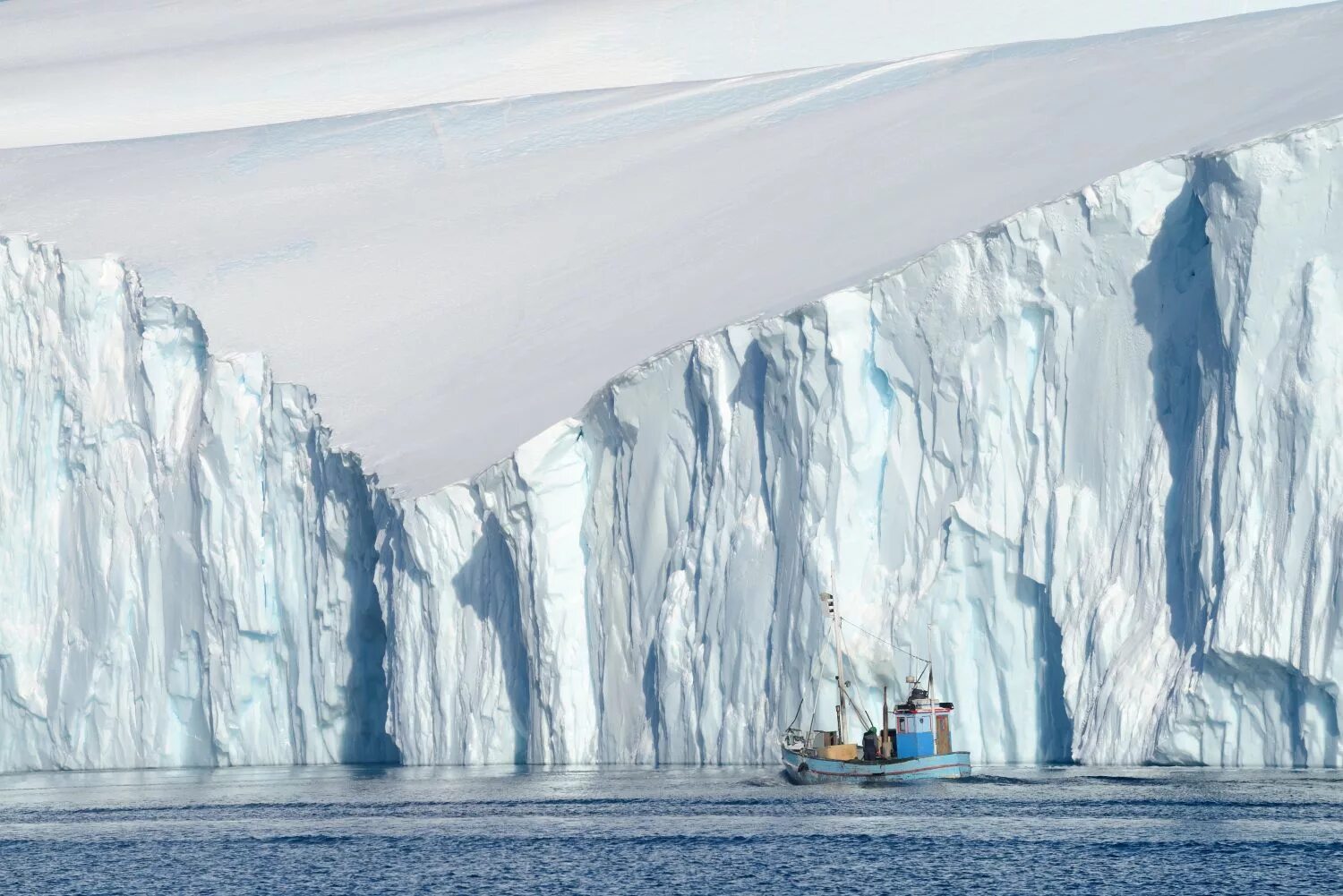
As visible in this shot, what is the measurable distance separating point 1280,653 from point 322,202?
3107 cm

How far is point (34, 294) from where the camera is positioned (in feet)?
138

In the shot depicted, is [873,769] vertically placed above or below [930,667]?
below

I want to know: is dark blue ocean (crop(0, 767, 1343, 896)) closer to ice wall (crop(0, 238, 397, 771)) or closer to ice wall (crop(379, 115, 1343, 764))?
ice wall (crop(379, 115, 1343, 764))

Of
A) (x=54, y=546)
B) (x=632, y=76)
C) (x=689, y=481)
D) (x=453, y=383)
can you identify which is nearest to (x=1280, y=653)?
(x=689, y=481)

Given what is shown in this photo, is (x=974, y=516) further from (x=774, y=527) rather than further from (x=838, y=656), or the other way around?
(x=774, y=527)

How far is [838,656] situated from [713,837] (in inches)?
213

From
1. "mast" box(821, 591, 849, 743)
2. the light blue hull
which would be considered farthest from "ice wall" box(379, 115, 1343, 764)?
the light blue hull

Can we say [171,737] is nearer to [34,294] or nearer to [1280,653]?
[34,294]

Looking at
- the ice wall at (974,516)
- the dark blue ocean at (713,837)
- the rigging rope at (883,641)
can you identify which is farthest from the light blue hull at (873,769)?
the rigging rope at (883,641)

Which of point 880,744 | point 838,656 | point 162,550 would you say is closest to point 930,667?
point 838,656

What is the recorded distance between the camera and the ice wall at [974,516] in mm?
26984

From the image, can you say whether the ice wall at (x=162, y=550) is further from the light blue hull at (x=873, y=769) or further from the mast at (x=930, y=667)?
the mast at (x=930, y=667)

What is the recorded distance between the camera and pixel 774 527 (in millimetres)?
32250

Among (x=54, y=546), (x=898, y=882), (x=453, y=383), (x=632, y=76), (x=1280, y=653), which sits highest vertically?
(x=632, y=76)
